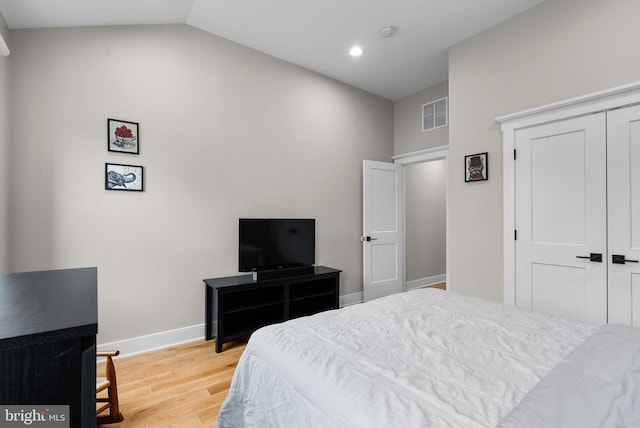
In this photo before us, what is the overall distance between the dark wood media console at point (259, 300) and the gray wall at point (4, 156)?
155cm

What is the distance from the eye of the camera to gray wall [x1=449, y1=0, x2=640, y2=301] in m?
2.43

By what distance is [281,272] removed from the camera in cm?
347

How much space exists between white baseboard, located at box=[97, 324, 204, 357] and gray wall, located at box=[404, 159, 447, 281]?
345 cm

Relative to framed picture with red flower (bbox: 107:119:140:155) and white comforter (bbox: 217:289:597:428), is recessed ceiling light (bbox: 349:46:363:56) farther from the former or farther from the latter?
white comforter (bbox: 217:289:597:428)

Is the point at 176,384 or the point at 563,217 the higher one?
the point at 563,217

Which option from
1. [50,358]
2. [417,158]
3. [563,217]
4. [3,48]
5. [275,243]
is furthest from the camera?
[417,158]

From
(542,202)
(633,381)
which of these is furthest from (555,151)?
(633,381)

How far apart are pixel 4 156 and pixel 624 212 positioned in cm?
471

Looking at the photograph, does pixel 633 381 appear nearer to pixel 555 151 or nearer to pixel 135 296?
pixel 555 151

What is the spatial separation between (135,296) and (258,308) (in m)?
1.19

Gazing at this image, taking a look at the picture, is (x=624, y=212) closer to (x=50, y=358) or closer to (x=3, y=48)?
(x=50, y=358)

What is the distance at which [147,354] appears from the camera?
2.93 metres

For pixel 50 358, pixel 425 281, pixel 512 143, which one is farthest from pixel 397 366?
pixel 425 281

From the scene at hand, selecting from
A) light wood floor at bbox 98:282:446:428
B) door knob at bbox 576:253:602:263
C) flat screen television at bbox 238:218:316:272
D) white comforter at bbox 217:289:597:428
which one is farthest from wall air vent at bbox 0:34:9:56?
door knob at bbox 576:253:602:263
